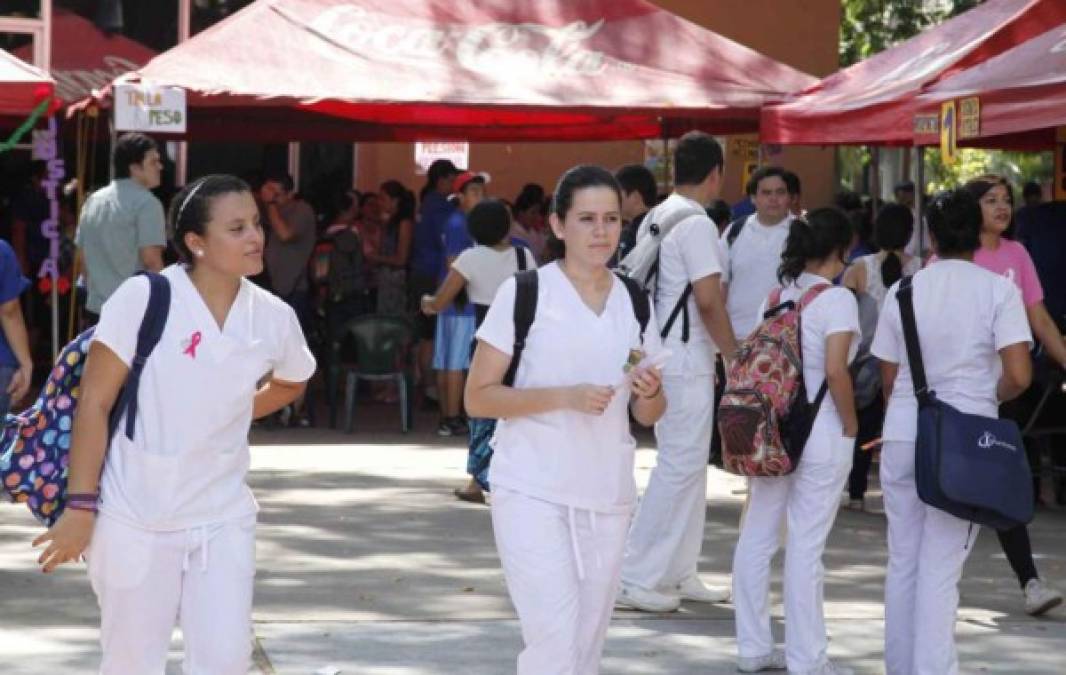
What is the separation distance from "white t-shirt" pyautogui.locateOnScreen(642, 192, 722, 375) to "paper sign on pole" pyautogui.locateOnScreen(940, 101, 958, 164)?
8.44 feet

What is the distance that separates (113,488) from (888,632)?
10.0 feet

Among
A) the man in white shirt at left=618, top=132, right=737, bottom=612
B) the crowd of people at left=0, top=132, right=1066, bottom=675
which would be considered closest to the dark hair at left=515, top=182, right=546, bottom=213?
the crowd of people at left=0, top=132, right=1066, bottom=675

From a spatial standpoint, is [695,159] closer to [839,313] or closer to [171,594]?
[839,313]

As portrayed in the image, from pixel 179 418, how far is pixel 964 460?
280 cm

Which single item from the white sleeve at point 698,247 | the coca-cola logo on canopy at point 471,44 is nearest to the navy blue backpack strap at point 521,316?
the white sleeve at point 698,247

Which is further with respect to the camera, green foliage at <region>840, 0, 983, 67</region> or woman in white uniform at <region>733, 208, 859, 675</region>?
green foliage at <region>840, 0, 983, 67</region>

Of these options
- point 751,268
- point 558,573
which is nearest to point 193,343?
point 558,573

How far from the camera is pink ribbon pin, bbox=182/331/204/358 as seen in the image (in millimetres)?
5148

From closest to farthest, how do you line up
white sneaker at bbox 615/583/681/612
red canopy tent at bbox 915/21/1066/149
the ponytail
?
white sneaker at bbox 615/583/681/612 < red canopy tent at bbox 915/21/1066/149 < the ponytail

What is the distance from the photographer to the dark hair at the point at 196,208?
5.29 m

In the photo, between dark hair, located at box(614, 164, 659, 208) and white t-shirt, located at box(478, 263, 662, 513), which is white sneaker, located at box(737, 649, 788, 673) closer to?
white t-shirt, located at box(478, 263, 662, 513)

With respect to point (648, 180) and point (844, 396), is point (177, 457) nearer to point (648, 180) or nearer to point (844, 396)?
point (844, 396)

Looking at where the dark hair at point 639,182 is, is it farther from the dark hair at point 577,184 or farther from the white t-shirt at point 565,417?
the white t-shirt at point 565,417

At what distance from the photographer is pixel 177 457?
16.8ft
